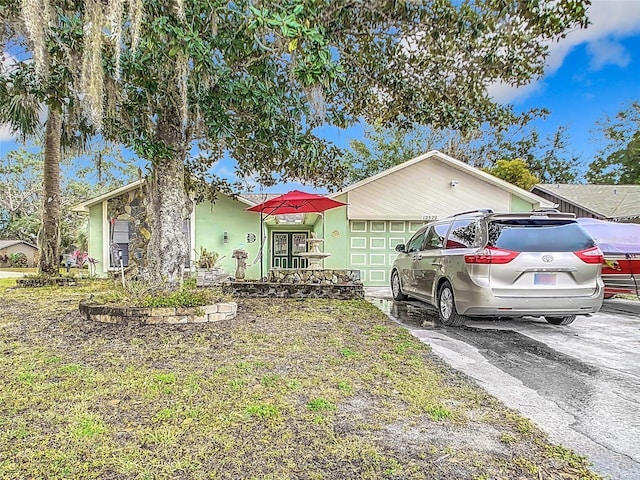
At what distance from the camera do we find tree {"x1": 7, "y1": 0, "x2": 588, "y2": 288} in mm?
5016

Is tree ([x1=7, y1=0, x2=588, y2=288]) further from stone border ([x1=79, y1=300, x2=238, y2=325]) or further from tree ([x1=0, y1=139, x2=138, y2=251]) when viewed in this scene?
tree ([x1=0, y1=139, x2=138, y2=251])

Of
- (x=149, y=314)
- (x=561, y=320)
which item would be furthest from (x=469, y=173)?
(x=149, y=314)

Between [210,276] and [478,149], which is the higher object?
[478,149]

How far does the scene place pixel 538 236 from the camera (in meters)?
5.50

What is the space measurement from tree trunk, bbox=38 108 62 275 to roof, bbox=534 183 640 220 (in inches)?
800

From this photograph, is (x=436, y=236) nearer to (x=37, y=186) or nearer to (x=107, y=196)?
(x=107, y=196)

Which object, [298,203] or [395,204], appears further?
[395,204]

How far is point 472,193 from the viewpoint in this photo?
1318cm

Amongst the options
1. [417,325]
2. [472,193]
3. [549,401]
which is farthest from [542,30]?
[472,193]

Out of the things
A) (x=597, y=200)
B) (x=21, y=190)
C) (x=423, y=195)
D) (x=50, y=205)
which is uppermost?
(x=21, y=190)

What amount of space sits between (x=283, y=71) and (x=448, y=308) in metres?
5.20

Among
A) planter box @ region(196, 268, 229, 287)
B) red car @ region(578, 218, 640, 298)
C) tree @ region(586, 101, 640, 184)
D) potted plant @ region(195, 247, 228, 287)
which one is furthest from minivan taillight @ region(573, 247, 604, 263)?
tree @ region(586, 101, 640, 184)

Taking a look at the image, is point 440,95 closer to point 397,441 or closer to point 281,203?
point 281,203

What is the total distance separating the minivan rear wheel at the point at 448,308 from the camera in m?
6.16
